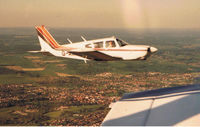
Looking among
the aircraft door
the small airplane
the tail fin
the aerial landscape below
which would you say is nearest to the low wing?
the small airplane

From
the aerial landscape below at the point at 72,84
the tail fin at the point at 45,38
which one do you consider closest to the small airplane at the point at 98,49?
the tail fin at the point at 45,38

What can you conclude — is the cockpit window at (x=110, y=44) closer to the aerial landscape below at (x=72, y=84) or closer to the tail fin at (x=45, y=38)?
the tail fin at (x=45, y=38)

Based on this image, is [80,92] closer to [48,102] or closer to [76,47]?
[48,102]

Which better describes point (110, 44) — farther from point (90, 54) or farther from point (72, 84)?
point (72, 84)

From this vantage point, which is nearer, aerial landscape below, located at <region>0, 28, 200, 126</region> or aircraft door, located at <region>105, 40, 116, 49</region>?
aircraft door, located at <region>105, 40, 116, 49</region>

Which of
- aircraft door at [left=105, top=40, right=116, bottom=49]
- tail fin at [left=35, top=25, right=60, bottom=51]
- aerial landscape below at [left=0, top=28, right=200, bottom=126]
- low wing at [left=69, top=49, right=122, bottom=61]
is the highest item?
tail fin at [left=35, top=25, right=60, bottom=51]

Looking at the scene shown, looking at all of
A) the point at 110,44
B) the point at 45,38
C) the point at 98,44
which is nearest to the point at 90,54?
the point at 98,44

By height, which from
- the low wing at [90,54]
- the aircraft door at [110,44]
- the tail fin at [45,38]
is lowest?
the low wing at [90,54]

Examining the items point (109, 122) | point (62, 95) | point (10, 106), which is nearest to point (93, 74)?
point (62, 95)

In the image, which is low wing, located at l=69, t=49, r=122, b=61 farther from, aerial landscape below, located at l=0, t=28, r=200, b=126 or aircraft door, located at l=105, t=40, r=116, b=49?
aerial landscape below, located at l=0, t=28, r=200, b=126
